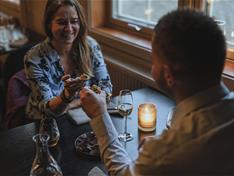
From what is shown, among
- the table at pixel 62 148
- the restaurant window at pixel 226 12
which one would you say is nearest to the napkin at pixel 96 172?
the table at pixel 62 148

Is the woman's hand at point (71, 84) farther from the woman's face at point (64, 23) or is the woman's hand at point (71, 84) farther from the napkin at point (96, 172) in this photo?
the napkin at point (96, 172)

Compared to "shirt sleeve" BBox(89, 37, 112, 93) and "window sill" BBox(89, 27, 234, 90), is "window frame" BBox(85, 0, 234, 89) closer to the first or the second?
"window sill" BBox(89, 27, 234, 90)

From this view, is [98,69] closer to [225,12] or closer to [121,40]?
[121,40]

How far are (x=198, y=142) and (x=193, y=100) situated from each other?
4.2 inches

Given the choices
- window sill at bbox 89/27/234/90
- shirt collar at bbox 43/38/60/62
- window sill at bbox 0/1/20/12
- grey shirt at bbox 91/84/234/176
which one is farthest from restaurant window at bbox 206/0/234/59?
window sill at bbox 0/1/20/12

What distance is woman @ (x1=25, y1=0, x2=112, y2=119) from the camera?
6.06ft

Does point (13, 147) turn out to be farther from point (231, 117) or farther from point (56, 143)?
point (231, 117)

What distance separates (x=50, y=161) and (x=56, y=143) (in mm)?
231

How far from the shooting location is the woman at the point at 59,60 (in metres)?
1.85

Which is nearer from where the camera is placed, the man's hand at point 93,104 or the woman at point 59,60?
the man's hand at point 93,104

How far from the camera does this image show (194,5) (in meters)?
2.06

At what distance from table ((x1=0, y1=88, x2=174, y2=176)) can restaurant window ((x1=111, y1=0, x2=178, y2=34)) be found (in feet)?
3.09

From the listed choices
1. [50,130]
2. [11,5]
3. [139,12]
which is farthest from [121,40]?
[11,5]

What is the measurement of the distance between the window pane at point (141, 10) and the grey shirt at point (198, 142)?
162 centimetres
